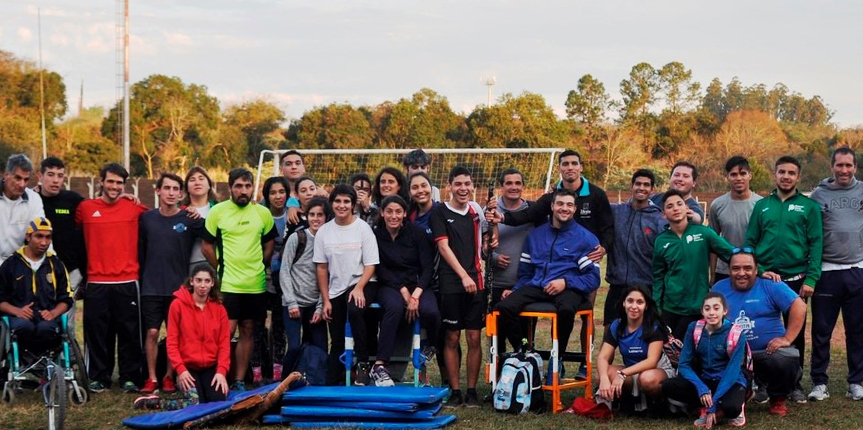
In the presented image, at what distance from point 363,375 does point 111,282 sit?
2253 millimetres

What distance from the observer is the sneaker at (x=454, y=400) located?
7206 millimetres

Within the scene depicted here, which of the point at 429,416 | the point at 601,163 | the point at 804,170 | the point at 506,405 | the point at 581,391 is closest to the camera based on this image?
the point at 429,416

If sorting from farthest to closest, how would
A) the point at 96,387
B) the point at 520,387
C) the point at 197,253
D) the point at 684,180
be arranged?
the point at 197,253
the point at 96,387
the point at 684,180
the point at 520,387

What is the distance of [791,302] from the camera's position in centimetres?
682

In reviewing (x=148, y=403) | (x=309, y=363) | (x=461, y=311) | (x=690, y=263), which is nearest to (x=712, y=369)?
(x=690, y=263)

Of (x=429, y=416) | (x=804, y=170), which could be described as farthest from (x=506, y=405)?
(x=804, y=170)

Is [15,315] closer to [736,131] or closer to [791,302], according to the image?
[791,302]

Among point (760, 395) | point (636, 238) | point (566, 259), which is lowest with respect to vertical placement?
point (760, 395)

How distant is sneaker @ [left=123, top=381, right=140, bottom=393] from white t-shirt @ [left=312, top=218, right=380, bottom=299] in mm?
1863

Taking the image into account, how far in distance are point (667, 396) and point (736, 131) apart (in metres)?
41.4

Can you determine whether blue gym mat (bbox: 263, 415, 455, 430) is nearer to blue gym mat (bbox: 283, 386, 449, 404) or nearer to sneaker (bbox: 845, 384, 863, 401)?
blue gym mat (bbox: 283, 386, 449, 404)

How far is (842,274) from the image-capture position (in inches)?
289

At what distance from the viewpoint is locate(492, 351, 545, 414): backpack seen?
6965 millimetres

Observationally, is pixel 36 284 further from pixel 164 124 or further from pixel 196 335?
pixel 164 124
